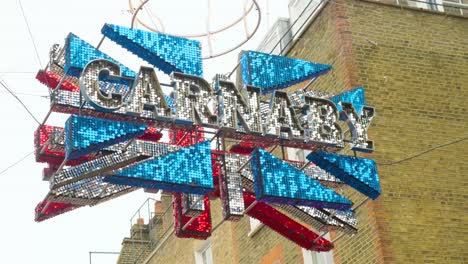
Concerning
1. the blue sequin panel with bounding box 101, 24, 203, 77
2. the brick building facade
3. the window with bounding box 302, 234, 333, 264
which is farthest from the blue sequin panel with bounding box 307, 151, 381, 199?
the window with bounding box 302, 234, 333, 264

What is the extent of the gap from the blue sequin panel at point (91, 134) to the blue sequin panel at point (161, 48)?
5.15 feet

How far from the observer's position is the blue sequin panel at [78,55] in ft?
57.0

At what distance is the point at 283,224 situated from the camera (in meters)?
19.2

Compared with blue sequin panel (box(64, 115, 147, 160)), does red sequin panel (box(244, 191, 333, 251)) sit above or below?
below

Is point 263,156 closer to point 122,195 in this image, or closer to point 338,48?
point 122,195

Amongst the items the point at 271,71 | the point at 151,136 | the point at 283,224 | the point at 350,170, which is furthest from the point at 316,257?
the point at 151,136

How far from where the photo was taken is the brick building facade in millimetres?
21578

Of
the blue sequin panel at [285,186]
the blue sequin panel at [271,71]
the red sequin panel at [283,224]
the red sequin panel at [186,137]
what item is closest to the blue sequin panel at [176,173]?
the red sequin panel at [186,137]

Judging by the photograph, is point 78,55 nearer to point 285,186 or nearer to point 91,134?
point 91,134

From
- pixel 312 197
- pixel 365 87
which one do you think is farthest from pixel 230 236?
pixel 312 197

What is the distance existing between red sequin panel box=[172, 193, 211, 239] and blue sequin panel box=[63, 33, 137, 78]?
91.1 inches

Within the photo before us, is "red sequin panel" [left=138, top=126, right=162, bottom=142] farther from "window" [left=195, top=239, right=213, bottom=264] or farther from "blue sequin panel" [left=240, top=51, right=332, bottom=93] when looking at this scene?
"window" [left=195, top=239, right=213, bottom=264]

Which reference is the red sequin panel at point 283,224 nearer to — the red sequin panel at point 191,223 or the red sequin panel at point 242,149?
the red sequin panel at point 191,223

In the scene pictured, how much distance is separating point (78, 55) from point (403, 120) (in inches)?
335
